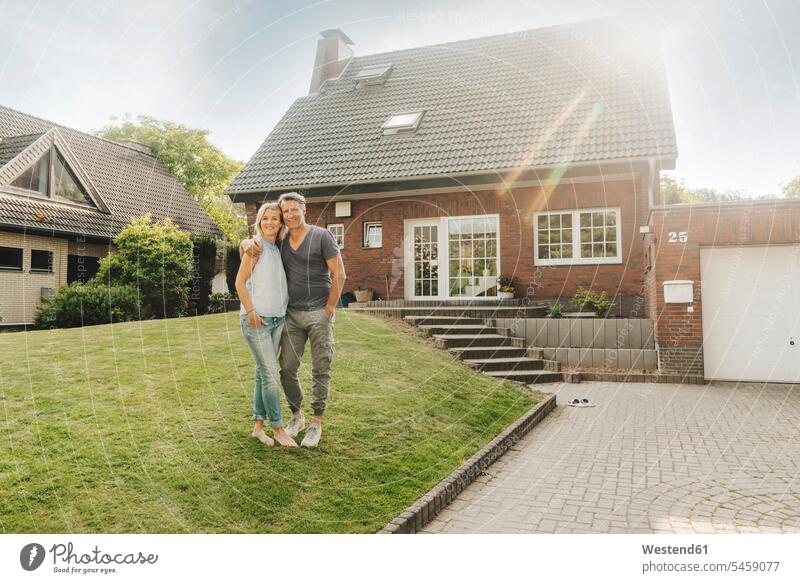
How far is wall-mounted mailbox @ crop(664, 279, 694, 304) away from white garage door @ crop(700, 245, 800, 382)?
26cm

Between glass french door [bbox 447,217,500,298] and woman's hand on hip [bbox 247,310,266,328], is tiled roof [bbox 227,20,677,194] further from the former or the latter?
woman's hand on hip [bbox 247,310,266,328]

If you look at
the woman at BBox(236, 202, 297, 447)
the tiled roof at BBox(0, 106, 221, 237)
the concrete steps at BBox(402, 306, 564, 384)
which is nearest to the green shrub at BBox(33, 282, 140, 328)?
the tiled roof at BBox(0, 106, 221, 237)

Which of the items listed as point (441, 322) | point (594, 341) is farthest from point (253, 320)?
point (594, 341)

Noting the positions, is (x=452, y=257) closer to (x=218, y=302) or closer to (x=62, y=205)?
(x=218, y=302)

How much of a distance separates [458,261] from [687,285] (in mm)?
4752

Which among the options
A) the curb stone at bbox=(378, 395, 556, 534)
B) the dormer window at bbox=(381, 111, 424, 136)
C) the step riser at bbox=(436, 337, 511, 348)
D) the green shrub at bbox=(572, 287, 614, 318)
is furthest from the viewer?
the dormer window at bbox=(381, 111, 424, 136)

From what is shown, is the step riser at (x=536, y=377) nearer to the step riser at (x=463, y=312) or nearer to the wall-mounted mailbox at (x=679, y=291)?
the step riser at (x=463, y=312)

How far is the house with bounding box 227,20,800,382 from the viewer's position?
10.3 meters

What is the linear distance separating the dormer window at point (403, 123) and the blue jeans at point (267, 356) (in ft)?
31.3

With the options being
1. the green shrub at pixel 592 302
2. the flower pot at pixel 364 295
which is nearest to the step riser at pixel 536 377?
the green shrub at pixel 592 302

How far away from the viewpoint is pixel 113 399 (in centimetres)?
389

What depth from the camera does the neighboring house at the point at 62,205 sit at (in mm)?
7430

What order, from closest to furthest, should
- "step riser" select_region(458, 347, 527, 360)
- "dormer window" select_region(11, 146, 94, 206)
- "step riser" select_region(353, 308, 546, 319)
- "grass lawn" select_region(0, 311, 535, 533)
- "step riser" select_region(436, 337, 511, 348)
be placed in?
"grass lawn" select_region(0, 311, 535, 533)
"step riser" select_region(458, 347, 527, 360)
"step riser" select_region(436, 337, 511, 348)
"dormer window" select_region(11, 146, 94, 206)
"step riser" select_region(353, 308, 546, 319)
